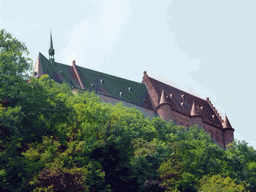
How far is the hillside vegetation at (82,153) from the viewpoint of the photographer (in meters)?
26.8

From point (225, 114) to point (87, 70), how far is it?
27393mm

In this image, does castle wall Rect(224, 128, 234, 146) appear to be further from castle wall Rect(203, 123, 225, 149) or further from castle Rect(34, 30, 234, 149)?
castle wall Rect(203, 123, 225, 149)

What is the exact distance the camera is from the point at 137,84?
232ft

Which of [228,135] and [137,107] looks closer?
[137,107]

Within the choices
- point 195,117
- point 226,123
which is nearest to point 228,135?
point 226,123

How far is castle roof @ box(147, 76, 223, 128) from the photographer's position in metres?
70.6

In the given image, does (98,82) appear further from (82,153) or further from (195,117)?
(82,153)

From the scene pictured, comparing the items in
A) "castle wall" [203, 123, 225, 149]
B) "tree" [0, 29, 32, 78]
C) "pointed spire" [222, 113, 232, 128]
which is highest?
"pointed spire" [222, 113, 232, 128]

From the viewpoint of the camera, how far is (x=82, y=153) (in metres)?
29.4

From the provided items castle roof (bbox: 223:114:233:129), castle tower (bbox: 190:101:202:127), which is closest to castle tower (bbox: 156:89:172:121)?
castle tower (bbox: 190:101:202:127)

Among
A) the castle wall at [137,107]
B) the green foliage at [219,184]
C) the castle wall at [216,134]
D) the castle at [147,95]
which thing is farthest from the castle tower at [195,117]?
the green foliage at [219,184]

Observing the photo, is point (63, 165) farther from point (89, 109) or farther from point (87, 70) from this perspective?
point (87, 70)

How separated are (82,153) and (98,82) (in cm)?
3450

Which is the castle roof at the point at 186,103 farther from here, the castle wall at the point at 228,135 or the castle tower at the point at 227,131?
the castle wall at the point at 228,135
